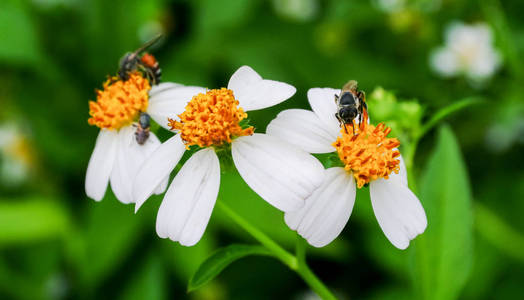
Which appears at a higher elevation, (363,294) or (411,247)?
(411,247)

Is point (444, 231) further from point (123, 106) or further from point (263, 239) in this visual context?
point (123, 106)

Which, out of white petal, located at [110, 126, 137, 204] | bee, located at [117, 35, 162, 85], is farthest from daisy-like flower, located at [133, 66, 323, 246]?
bee, located at [117, 35, 162, 85]

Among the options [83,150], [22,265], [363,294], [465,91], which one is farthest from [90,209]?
[465,91]

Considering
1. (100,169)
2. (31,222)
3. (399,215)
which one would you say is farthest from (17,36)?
(399,215)

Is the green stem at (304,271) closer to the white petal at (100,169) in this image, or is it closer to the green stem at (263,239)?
the green stem at (263,239)

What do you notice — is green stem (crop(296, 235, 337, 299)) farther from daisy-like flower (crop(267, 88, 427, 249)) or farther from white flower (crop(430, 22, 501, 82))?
white flower (crop(430, 22, 501, 82))

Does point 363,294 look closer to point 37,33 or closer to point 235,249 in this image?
point 235,249
